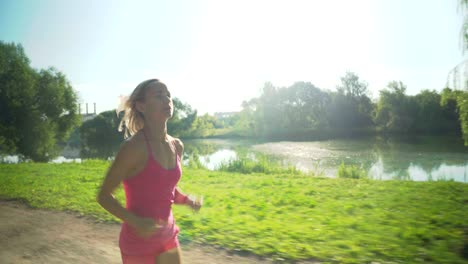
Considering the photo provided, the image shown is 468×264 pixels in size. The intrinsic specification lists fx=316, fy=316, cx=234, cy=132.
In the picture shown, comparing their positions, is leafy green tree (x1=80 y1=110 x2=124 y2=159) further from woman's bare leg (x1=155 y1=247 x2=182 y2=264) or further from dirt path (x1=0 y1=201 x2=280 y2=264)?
woman's bare leg (x1=155 y1=247 x2=182 y2=264)

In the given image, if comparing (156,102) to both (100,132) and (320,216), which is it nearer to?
(320,216)

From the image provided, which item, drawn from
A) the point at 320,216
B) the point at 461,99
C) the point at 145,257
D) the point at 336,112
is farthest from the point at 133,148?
the point at 336,112

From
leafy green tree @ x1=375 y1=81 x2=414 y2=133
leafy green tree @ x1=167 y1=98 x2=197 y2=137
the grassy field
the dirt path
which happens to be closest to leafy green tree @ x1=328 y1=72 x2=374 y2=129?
leafy green tree @ x1=375 y1=81 x2=414 y2=133

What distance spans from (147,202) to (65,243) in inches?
178

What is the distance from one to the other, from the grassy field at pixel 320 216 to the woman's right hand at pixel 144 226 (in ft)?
10.4

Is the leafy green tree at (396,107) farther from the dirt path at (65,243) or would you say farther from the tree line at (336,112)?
the dirt path at (65,243)

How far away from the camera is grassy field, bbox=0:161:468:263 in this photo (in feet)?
15.3

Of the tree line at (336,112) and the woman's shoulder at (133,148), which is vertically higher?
the tree line at (336,112)

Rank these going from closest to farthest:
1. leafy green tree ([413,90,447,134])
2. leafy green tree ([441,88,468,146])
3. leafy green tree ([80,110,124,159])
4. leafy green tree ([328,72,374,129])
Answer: leafy green tree ([441,88,468,146]), leafy green tree ([413,90,447,134]), leafy green tree ([80,110,124,159]), leafy green tree ([328,72,374,129])

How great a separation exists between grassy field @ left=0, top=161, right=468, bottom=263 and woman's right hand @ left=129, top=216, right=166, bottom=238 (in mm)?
3172

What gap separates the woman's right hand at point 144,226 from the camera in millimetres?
1798

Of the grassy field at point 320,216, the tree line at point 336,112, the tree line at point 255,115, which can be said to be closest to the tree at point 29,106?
the tree line at point 255,115

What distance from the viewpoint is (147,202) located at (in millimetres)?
1915

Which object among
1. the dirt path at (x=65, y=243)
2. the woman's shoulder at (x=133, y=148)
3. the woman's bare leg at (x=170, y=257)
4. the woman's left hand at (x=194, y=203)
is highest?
the woman's shoulder at (x=133, y=148)
